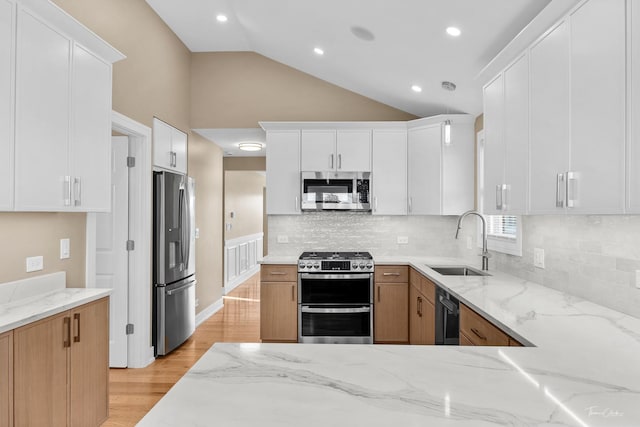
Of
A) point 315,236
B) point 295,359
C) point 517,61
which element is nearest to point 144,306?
point 315,236

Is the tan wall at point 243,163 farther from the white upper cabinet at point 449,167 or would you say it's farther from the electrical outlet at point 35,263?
the electrical outlet at point 35,263

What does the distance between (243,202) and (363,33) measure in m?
5.28

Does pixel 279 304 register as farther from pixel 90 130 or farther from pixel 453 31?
pixel 453 31

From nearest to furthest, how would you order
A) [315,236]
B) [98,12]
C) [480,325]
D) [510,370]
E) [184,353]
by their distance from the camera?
[510,370], [480,325], [98,12], [184,353], [315,236]

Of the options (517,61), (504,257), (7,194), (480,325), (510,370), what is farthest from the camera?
(504,257)

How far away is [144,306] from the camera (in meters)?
3.54

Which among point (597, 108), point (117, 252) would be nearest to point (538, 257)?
point (597, 108)

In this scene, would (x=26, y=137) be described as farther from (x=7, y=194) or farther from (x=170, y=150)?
(x=170, y=150)

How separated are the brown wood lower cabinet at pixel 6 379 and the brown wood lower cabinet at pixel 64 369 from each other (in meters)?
0.02

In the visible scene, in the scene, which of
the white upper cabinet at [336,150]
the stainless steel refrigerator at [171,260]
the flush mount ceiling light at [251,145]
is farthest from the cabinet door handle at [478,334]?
the flush mount ceiling light at [251,145]

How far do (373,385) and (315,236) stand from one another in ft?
11.8

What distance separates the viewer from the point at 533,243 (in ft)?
8.75

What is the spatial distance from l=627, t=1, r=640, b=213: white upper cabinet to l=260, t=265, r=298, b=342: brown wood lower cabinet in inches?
118

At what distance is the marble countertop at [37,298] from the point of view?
1.78 meters
